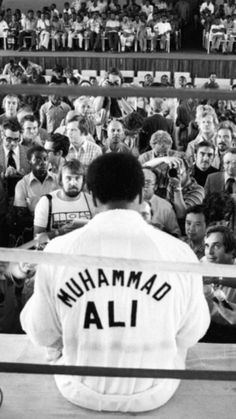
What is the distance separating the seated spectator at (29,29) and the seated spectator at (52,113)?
19.8 feet

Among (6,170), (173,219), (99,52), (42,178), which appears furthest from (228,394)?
(99,52)

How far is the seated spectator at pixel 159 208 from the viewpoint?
267cm

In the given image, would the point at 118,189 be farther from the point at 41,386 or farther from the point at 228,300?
the point at 228,300

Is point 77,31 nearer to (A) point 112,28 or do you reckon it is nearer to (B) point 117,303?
(A) point 112,28

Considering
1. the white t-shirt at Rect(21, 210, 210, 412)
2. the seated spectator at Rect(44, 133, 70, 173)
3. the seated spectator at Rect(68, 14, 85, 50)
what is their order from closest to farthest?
the white t-shirt at Rect(21, 210, 210, 412) → the seated spectator at Rect(44, 133, 70, 173) → the seated spectator at Rect(68, 14, 85, 50)

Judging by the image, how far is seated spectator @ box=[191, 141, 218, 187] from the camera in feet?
10.8

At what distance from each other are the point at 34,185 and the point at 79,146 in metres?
0.63

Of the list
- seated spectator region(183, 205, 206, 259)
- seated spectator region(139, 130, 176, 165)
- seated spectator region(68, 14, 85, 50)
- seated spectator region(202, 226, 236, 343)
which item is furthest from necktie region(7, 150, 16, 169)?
seated spectator region(68, 14, 85, 50)

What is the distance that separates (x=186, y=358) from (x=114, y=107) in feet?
10.9

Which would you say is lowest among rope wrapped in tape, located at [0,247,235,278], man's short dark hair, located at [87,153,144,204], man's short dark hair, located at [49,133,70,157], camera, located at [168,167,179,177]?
camera, located at [168,167,179,177]

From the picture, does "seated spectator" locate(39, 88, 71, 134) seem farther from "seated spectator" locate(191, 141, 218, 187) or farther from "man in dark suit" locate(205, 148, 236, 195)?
"man in dark suit" locate(205, 148, 236, 195)

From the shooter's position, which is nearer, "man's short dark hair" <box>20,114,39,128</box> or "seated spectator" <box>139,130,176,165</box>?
"seated spectator" <box>139,130,176,165</box>

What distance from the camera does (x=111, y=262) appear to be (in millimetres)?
1174

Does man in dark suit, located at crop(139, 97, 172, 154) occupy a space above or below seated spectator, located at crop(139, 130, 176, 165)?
below
